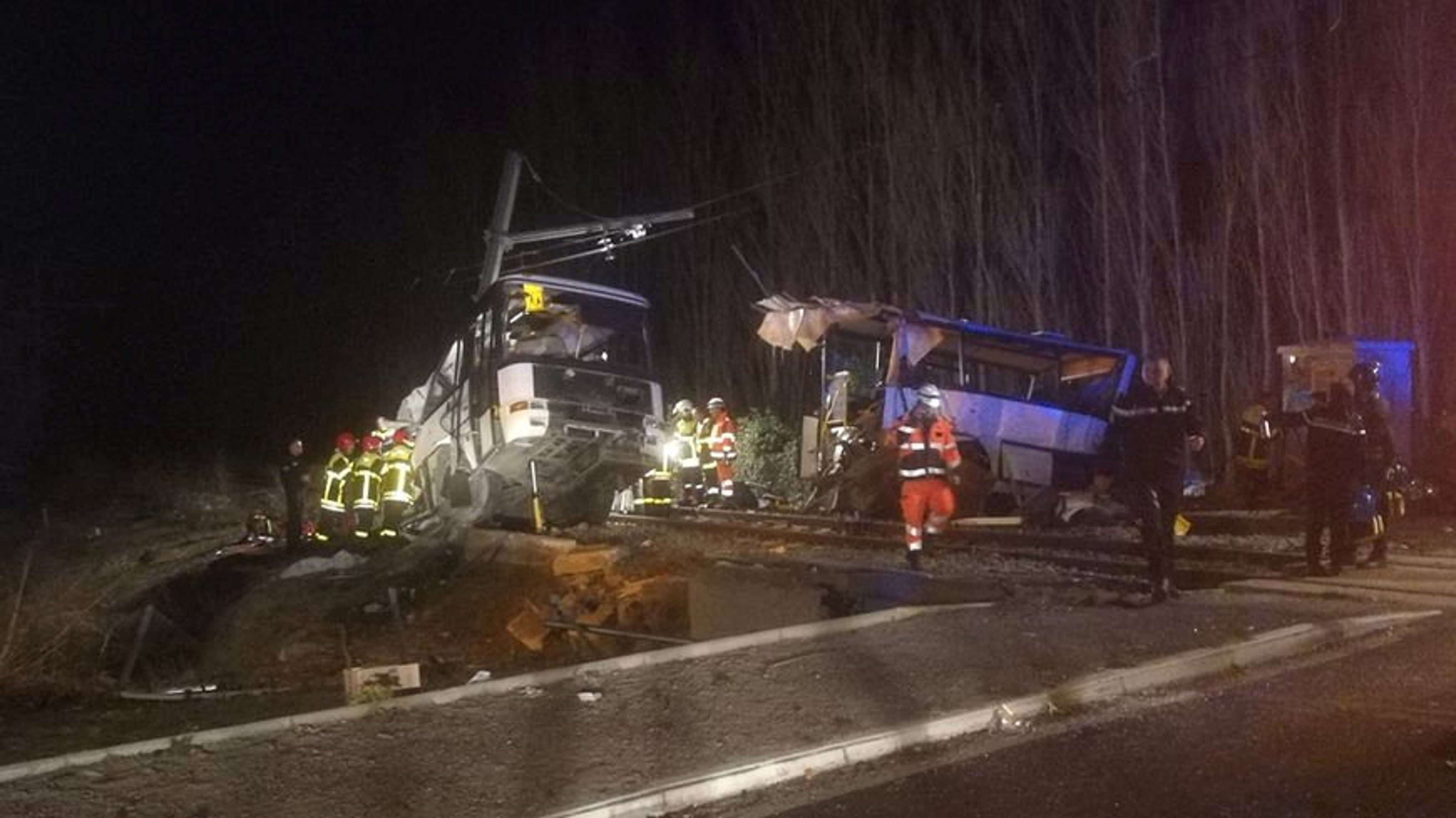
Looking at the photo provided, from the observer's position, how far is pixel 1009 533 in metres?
15.8

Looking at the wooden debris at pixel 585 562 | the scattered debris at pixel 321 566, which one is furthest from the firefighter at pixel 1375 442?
the scattered debris at pixel 321 566

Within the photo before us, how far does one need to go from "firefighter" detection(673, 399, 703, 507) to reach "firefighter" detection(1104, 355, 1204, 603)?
12770 millimetres

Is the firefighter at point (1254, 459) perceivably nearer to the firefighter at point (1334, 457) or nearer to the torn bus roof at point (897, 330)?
the torn bus roof at point (897, 330)

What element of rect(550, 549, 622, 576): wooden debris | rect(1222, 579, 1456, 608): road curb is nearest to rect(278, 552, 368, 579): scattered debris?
rect(550, 549, 622, 576): wooden debris

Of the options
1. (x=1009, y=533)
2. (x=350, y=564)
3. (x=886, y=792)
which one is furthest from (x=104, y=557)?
(x=886, y=792)

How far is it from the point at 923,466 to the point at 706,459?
11.2 m

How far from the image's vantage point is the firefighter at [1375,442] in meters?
11.1

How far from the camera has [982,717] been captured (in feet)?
22.6

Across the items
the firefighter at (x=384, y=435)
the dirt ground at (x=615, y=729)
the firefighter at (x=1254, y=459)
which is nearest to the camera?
the dirt ground at (x=615, y=729)

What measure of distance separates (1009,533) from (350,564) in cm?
827

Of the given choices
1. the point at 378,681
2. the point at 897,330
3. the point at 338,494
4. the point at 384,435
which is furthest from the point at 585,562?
the point at 384,435

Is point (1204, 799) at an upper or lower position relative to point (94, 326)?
lower

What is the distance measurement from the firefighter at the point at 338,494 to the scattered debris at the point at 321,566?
1.91 m

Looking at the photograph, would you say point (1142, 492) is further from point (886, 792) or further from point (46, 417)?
point (46, 417)
